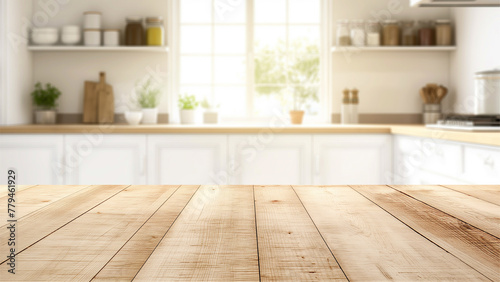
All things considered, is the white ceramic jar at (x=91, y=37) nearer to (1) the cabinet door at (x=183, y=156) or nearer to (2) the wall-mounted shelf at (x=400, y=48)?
(1) the cabinet door at (x=183, y=156)

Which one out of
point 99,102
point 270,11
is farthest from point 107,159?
point 270,11

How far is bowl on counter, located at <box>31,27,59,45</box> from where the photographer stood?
383cm

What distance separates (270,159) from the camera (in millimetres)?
3334

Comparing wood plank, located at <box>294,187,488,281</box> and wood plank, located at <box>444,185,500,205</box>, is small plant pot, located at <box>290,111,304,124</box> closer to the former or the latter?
wood plank, located at <box>444,185,500,205</box>

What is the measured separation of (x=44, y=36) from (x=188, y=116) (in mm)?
1259

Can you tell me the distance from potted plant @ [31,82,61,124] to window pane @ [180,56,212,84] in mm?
998

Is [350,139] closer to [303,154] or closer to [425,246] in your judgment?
[303,154]

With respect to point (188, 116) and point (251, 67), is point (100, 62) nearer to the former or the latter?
point (188, 116)

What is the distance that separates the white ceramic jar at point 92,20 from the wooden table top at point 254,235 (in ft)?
9.59

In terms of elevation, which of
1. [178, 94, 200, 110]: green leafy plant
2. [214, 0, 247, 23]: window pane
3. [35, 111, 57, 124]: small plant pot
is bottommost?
[35, 111, 57, 124]: small plant pot

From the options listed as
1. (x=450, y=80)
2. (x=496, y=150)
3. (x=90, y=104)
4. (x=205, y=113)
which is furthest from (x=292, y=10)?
(x=496, y=150)

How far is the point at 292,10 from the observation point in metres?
4.11

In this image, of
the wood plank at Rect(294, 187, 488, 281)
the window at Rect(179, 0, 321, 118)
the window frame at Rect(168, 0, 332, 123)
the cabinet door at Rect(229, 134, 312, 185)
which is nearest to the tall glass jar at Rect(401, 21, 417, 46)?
the window frame at Rect(168, 0, 332, 123)

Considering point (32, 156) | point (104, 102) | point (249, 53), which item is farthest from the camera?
point (249, 53)
